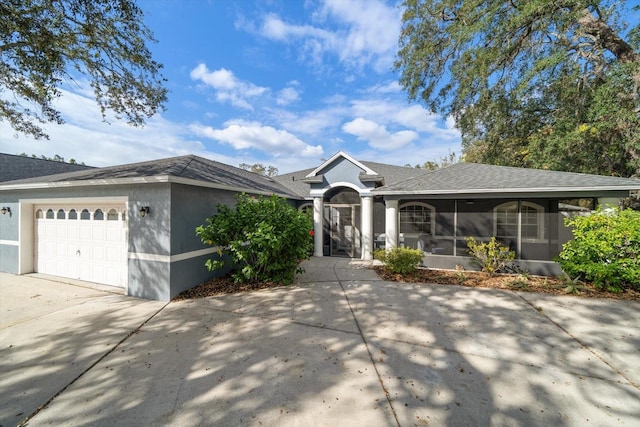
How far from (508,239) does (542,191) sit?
1.92 meters

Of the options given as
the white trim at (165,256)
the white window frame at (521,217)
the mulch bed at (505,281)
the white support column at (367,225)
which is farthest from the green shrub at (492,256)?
the white trim at (165,256)

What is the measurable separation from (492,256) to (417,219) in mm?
3062

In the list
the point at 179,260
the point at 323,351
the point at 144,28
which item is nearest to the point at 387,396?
the point at 323,351

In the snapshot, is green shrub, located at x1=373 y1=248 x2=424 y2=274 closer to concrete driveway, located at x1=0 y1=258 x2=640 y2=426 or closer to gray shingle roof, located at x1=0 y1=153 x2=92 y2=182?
concrete driveway, located at x1=0 y1=258 x2=640 y2=426

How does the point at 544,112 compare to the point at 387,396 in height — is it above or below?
above

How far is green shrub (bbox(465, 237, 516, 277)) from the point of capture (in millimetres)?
7793

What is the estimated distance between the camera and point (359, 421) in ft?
8.21

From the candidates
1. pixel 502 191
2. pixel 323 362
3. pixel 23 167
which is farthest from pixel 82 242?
pixel 502 191

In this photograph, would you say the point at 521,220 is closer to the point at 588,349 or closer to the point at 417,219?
the point at 417,219

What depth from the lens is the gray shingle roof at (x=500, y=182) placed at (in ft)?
24.0

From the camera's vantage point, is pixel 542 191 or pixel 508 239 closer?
pixel 542 191

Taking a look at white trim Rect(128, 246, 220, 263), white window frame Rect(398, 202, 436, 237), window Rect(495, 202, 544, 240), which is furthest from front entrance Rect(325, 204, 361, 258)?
white trim Rect(128, 246, 220, 263)

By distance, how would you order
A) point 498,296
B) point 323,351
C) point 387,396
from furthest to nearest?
point 498,296
point 323,351
point 387,396

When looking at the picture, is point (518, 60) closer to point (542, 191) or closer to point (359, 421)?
point (542, 191)
